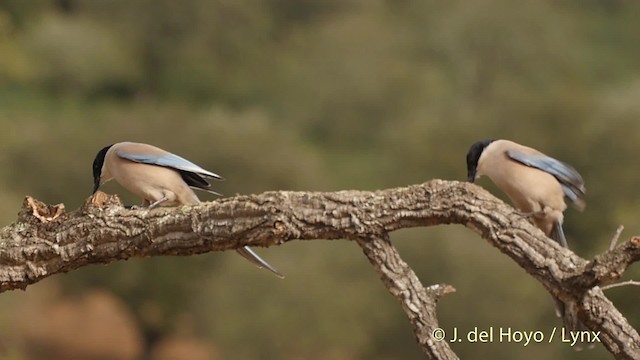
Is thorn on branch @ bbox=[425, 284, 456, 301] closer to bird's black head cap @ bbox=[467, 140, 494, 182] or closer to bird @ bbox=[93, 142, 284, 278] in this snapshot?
bird's black head cap @ bbox=[467, 140, 494, 182]

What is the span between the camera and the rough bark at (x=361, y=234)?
2791 millimetres

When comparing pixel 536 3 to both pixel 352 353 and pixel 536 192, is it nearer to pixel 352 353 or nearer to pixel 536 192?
pixel 352 353

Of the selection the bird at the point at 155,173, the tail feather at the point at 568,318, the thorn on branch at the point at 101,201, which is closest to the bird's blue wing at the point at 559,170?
the tail feather at the point at 568,318

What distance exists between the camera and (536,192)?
349 cm

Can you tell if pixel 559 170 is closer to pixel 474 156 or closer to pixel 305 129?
pixel 474 156

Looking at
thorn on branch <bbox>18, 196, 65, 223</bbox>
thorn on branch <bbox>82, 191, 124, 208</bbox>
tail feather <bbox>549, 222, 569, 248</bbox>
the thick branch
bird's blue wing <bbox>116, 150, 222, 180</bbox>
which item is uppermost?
bird's blue wing <bbox>116, 150, 222, 180</bbox>

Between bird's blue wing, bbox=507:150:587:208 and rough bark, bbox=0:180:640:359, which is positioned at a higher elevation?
bird's blue wing, bbox=507:150:587:208

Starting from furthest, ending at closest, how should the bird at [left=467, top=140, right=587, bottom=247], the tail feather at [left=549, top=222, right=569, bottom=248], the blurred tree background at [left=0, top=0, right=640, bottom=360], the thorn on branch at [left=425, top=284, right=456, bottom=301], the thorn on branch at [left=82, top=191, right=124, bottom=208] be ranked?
1. the blurred tree background at [left=0, top=0, right=640, bottom=360]
2. the tail feather at [left=549, top=222, right=569, bottom=248]
3. the bird at [left=467, top=140, right=587, bottom=247]
4. the thorn on branch at [left=82, top=191, right=124, bottom=208]
5. the thorn on branch at [left=425, top=284, right=456, bottom=301]

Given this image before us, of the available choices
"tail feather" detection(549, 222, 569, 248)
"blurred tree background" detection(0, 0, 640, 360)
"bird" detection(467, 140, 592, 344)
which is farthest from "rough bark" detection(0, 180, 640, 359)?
"blurred tree background" detection(0, 0, 640, 360)

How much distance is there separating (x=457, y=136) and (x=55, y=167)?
3786 mm

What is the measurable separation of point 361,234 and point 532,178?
0.85 m

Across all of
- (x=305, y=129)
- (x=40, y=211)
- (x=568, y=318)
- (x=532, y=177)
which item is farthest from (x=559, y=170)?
(x=305, y=129)

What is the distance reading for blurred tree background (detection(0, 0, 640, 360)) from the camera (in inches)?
324

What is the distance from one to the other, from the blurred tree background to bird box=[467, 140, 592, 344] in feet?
13.6
